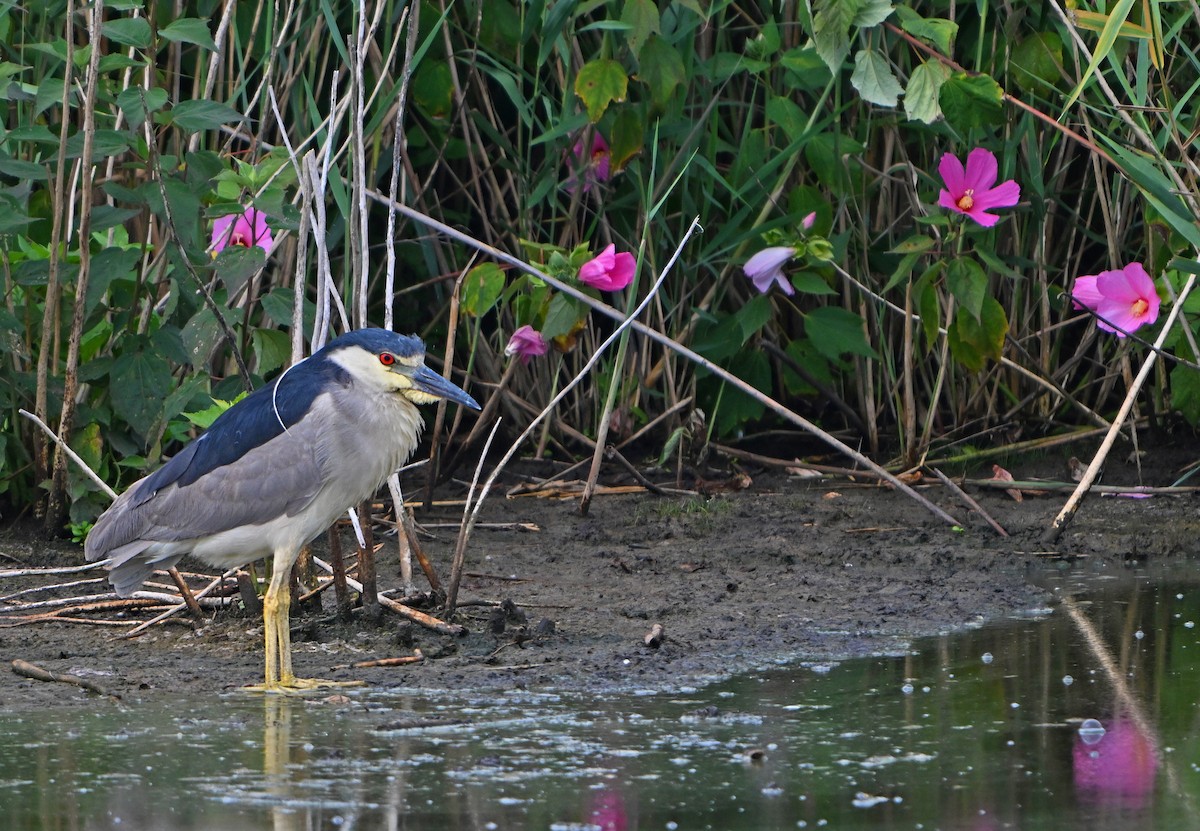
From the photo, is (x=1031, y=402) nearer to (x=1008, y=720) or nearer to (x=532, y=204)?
(x=532, y=204)

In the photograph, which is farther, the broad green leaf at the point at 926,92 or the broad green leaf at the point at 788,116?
the broad green leaf at the point at 788,116

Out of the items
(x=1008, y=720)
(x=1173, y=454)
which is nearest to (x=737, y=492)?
(x=1173, y=454)

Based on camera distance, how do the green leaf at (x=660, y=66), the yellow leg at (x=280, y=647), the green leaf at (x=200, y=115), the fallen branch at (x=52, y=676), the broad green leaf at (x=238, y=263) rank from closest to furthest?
the fallen branch at (x=52, y=676)
the yellow leg at (x=280, y=647)
the broad green leaf at (x=238, y=263)
the green leaf at (x=200, y=115)
the green leaf at (x=660, y=66)

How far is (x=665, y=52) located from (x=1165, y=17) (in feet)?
6.17

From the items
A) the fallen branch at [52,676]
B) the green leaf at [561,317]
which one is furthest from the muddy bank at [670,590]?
the green leaf at [561,317]

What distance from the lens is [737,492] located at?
5.67m

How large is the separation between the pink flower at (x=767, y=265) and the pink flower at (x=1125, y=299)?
3.14 feet

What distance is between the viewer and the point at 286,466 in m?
3.93

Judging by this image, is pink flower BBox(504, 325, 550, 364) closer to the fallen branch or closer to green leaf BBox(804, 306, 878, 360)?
green leaf BBox(804, 306, 878, 360)

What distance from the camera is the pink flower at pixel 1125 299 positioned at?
196 inches

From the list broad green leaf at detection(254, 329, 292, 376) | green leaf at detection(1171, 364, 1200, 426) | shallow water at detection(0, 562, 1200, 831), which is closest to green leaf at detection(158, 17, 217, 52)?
broad green leaf at detection(254, 329, 292, 376)

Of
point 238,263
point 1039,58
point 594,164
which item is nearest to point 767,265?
point 594,164

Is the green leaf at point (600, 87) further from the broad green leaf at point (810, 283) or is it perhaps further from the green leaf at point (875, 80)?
the broad green leaf at point (810, 283)

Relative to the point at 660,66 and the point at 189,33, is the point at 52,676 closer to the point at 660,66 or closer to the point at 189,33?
the point at 189,33
